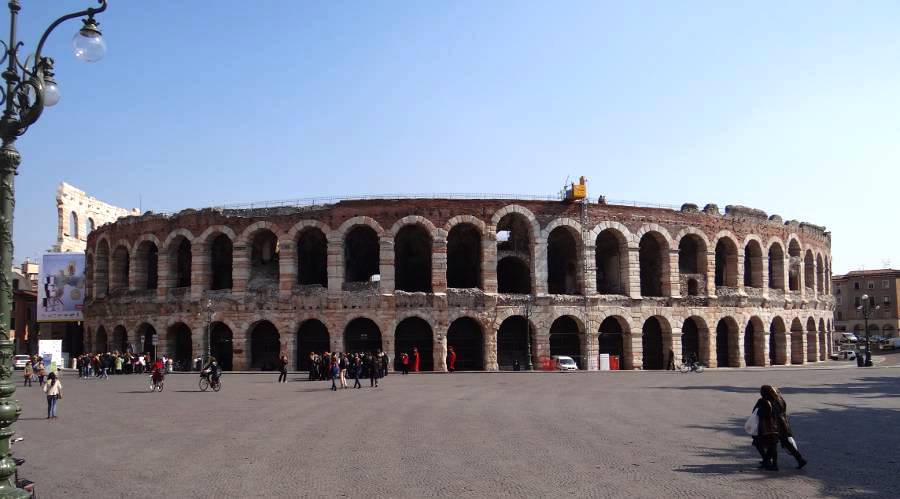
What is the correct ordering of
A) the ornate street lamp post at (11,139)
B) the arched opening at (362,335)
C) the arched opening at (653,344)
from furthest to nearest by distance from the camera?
the arched opening at (653,344) → the arched opening at (362,335) → the ornate street lamp post at (11,139)

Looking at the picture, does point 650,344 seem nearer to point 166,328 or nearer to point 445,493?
point 166,328

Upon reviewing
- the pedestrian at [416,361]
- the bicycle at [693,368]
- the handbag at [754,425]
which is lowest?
the bicycle at [693,368]

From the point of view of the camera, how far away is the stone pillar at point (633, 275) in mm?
40188

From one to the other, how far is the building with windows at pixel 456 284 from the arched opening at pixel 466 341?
8cm

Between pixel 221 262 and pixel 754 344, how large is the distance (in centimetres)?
3486

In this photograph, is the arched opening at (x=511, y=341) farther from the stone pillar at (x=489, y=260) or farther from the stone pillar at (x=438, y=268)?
the stone pillar at (x=438, y=268)

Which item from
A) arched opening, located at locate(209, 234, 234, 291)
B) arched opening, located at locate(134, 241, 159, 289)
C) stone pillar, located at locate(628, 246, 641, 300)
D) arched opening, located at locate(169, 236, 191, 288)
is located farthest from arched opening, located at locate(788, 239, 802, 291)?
arched opening, located at locate(134, 241, 159, 289)

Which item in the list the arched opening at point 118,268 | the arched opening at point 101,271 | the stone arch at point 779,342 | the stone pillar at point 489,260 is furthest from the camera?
the arched opening at point 101,271

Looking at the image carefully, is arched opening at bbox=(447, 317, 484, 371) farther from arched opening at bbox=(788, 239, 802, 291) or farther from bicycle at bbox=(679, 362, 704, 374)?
arched opening at bbox=(788, 239, 802, 291)

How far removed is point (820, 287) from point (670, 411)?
140ft

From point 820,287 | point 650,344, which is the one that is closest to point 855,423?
point 650,344

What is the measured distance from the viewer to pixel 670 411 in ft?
60.1

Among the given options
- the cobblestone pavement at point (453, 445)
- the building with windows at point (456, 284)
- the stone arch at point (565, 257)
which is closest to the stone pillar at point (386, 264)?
the building with windows at point (456, 284)

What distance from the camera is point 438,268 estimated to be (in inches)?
1494
